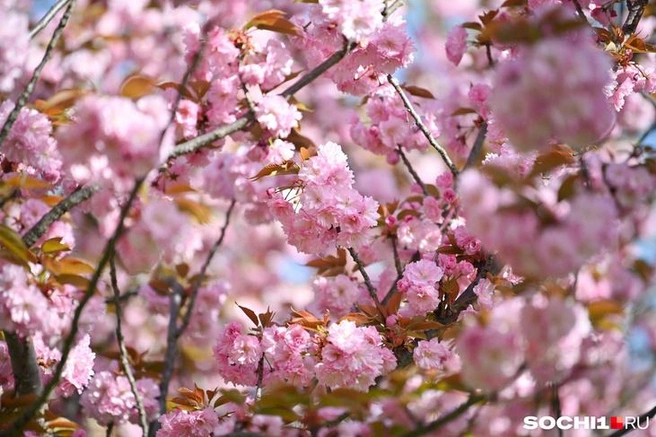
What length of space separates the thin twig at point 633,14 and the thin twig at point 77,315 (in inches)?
68.8

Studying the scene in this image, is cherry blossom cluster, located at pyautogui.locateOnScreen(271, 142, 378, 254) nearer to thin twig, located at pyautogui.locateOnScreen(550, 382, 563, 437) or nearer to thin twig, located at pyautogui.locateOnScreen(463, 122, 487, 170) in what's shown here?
thin twig, located at pyautogui.locateOnScreen(463, 122, 487, 170)

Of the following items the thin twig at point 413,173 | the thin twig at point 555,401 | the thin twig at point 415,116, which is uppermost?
the thin twig at point 413,173

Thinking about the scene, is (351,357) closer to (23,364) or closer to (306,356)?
(306,356)

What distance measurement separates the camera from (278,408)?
1.56 meters

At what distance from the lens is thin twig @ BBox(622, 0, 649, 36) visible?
2.54 meters

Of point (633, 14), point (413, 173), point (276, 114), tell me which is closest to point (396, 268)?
point (413, 173)

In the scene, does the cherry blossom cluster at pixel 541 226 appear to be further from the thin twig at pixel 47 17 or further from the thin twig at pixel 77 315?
the thin twig at pixel 47 17

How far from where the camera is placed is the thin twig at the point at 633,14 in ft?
8.33

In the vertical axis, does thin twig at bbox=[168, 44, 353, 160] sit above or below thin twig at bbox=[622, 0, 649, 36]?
below

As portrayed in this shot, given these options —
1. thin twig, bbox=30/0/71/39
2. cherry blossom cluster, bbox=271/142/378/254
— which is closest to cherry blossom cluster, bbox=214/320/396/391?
cherry blossom cluster, bbox=271/142/378/254

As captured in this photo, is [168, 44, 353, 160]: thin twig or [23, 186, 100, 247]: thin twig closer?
[23, 186, 100, 247]: thin twig

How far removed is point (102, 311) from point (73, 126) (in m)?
0.58

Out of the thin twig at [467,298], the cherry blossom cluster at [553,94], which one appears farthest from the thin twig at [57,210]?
the thin twig at [467,298]

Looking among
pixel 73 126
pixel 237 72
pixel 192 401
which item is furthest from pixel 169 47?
pixel 73 126
